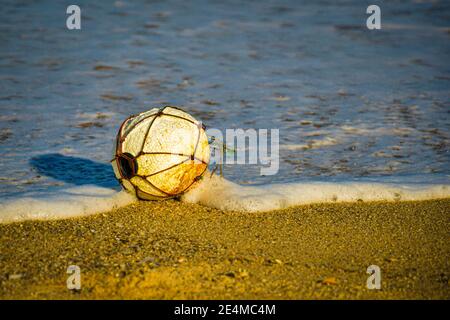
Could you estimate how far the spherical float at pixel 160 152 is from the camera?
4.24 metres

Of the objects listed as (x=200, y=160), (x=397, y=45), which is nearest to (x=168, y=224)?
(x=200, y=160)

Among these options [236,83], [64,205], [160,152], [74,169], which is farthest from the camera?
[236,83]

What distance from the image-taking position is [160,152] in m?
4.23

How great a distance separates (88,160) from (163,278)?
2.59 meters

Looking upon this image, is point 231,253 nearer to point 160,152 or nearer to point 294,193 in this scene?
point 160,152

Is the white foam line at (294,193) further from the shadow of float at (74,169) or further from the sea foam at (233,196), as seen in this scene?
the shadow of float at (74,169)

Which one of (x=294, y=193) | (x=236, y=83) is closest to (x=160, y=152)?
(x=294, y=193)

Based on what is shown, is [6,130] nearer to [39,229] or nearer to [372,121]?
[39,229]

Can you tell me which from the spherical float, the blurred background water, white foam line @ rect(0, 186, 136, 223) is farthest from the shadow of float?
the spherical float

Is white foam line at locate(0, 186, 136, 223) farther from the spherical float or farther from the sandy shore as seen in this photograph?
the spherical float

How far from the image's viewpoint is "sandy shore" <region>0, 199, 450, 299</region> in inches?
134

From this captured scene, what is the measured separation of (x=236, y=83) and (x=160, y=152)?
4412 mm

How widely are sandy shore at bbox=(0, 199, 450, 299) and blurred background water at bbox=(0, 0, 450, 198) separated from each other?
906mm

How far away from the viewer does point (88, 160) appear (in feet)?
19.0
